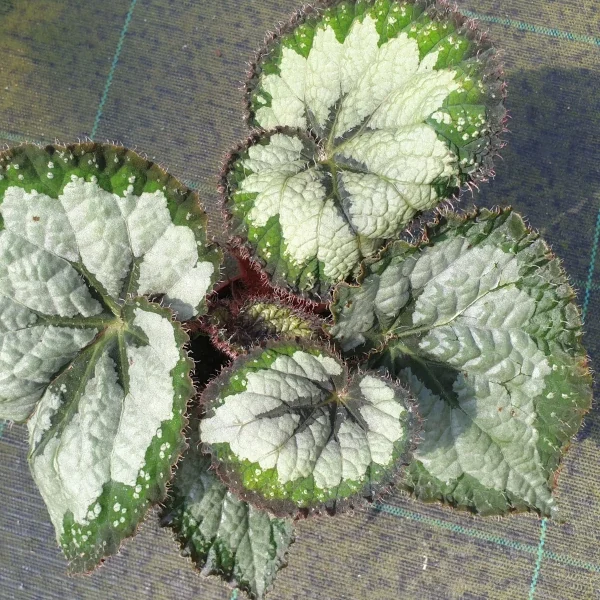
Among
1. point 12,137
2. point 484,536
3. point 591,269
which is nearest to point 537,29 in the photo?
point 591,269

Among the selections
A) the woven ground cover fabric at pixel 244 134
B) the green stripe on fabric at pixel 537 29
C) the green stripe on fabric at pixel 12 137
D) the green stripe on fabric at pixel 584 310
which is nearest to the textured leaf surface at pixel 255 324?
the woven ground cover fabric at pixel 244 134

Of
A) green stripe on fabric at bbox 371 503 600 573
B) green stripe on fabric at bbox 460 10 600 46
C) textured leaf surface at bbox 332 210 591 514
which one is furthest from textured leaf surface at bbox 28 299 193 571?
green stripe on fabric at bbox 460 10 600 46

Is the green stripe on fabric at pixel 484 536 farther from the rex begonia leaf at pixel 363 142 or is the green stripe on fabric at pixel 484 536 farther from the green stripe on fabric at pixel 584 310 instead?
the rex begonia leaf at pixel 363 142

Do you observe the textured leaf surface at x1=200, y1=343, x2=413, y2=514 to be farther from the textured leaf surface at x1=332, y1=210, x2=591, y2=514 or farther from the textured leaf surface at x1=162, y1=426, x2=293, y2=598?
the textured leaf surface at x1=162, y1=426, x2=293, y2=598

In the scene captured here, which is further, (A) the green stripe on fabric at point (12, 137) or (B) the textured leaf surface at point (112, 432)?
(A) the green stripe on fabric at point (12, 137)

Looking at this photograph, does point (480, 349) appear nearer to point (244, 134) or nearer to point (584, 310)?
point (584, 310)

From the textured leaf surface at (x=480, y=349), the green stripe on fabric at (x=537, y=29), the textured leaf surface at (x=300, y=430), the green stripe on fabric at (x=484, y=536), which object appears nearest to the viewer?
the textured leaf surface at (x=300, y=430)

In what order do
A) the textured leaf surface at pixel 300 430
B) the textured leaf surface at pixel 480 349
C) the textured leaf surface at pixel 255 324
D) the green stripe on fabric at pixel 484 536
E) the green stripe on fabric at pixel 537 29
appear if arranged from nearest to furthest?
the textured leaf surface at pixel 300 430
the textured leaf surface at pixel 480 349
the textured leaf surface at pixel 255 324
the green stripe on fabric at pixel 484 536
the green stripe on fabric at pixel 537 29
